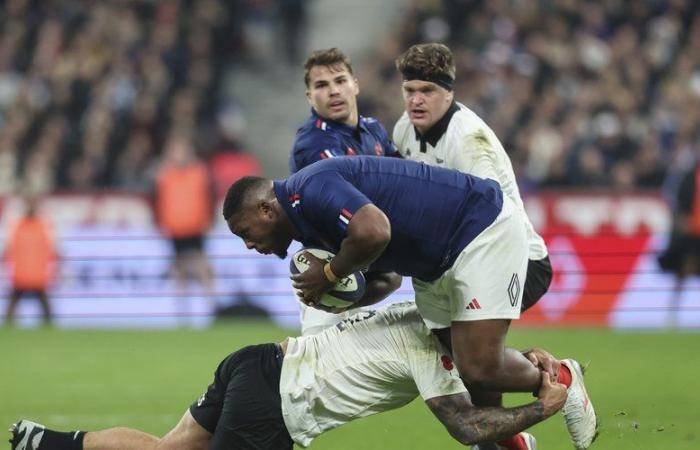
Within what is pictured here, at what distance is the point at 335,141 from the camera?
773cm

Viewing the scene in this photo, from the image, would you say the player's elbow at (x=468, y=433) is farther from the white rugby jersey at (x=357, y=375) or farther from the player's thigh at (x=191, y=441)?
the player's thigh at (x=191, y=441)

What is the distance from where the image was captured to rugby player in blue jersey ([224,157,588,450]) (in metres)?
6.24

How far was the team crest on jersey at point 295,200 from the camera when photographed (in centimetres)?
618

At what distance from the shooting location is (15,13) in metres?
20.2

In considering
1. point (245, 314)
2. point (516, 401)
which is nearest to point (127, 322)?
point (245, 314)

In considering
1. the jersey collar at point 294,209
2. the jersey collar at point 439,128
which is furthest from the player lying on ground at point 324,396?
the jersey collar at point 439,128

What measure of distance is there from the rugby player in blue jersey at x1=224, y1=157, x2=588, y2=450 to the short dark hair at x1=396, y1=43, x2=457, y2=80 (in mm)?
1038

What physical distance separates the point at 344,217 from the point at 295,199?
319mm

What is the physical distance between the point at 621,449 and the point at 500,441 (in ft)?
3.43

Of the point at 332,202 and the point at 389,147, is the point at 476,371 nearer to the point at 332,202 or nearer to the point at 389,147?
the point at 332,202

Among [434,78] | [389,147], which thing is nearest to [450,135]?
[434,78]

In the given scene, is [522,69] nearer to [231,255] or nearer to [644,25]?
[644,25]

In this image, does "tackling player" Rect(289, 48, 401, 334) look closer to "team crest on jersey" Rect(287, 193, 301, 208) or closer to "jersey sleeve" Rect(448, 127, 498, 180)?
"jersey sleeve" Rect(448, 127, 498, 180)

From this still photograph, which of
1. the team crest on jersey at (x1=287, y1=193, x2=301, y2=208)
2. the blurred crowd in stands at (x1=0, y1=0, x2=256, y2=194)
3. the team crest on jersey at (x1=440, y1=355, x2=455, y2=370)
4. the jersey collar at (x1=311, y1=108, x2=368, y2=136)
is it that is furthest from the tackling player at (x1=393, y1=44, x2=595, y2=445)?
the blurred crowd in stands at (x1=0, y1=0, x2=256, y2=194)
